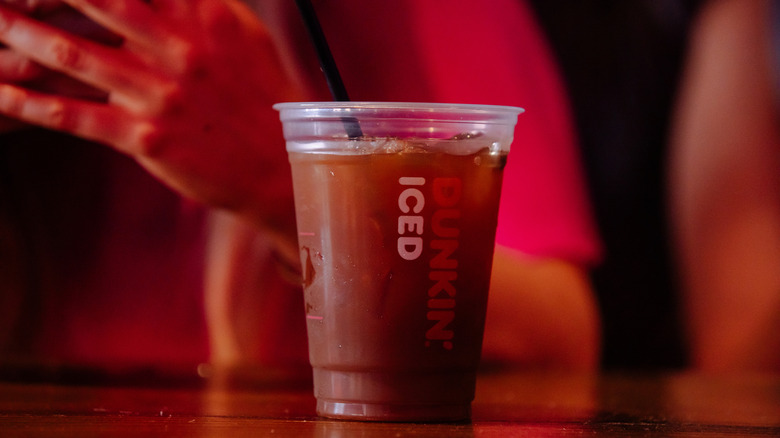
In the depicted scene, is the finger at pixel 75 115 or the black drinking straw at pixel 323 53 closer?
the black drinking straw at pixel 323 53

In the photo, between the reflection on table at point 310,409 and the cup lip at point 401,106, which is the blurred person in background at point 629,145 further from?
the cup lip at point 401,106

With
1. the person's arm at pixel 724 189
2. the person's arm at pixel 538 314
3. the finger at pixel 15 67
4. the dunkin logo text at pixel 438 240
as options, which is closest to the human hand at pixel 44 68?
the finger at pixel 15 67

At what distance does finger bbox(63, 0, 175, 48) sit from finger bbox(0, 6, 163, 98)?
4 cm

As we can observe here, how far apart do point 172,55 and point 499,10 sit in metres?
0.95

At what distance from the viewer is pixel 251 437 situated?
2.10 ft

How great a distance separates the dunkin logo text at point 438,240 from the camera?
72 centimetres

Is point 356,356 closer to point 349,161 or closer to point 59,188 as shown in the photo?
point 349,161

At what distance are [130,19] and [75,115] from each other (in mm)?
172

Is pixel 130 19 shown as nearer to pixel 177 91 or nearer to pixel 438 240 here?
pixel 177 91

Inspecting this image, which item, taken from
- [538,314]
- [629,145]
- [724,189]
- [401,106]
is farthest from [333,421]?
[724,189]

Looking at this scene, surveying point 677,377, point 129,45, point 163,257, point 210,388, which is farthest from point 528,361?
point 129,45

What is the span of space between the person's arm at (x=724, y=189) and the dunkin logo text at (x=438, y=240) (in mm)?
1856

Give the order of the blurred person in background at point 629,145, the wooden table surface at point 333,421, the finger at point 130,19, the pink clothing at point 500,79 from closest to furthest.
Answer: the wooden table surface at point 333,421, the pink clothing at point 500,79, the finger at point 130,19, the blurred person in background at point 629,145

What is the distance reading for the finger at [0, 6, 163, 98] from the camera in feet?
3.71
